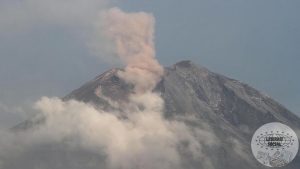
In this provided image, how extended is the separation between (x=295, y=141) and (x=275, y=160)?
244 inches

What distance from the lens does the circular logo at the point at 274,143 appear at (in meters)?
125

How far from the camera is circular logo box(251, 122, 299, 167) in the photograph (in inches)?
4914

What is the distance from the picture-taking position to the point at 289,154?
126812 millimetres

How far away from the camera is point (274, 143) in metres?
126

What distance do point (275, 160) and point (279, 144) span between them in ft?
13.9

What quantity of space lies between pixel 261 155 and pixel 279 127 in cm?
659

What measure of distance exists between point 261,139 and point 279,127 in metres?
4.10

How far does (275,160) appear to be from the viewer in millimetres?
128875

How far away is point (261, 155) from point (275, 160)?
3345 millimetres

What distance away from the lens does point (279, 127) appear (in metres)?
125

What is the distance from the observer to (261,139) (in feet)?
415

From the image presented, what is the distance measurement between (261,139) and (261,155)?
3200 millimetres

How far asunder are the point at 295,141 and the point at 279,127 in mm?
3870
